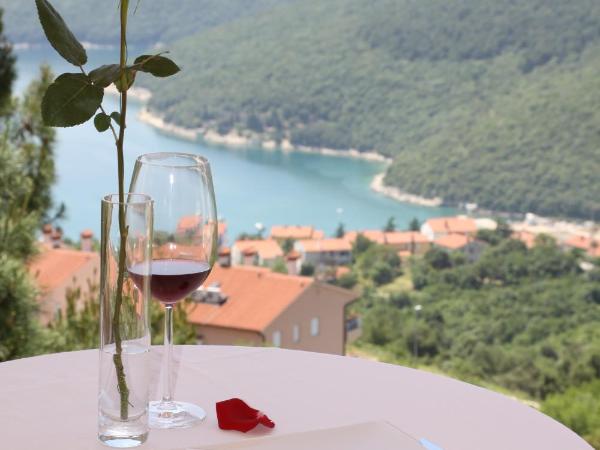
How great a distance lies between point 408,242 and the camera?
61.6 ft

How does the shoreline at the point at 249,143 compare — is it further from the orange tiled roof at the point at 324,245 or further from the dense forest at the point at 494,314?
the dense forest at the point at 494,314

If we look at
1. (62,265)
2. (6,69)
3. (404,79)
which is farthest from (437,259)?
(6,69)

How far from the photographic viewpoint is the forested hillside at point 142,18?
24406 mm

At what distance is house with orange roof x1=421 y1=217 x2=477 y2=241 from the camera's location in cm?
1834

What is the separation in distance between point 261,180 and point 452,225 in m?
7.97

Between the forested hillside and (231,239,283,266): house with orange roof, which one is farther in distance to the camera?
the forested hillside

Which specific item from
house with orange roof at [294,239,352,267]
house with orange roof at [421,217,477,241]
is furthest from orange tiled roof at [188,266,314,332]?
house with orange roof at [421,217,477,241]

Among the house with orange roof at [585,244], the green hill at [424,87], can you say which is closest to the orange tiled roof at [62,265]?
the house with orange roof at [585,244]

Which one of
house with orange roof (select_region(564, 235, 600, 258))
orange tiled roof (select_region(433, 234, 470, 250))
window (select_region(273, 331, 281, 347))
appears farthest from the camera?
orange tiled roof (select_region(433, 234, 470, 250))

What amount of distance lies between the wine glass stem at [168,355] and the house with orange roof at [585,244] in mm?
17240

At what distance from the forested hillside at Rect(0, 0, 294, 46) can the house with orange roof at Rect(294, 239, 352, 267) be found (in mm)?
8665

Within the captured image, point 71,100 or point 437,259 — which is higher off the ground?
point 71,100

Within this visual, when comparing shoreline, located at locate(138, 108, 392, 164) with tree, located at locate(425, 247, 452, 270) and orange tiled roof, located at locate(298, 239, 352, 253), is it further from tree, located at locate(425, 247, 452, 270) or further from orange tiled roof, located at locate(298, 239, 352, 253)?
tree, located at locate(425, 247, 452, 270)

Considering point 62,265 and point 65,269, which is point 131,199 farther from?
point 65,269
